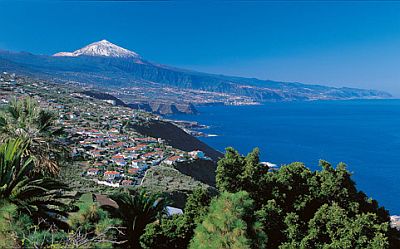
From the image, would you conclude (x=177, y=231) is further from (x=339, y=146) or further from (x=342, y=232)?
(x=339, y=146)

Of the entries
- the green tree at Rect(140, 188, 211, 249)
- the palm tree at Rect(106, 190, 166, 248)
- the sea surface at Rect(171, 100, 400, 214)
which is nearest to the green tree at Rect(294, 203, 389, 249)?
the green tree at Rect(140, 188, 211, 249)

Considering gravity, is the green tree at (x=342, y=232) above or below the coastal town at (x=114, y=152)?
above

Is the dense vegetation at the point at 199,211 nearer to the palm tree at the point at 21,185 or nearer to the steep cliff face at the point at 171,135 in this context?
the palm tree at the point at 21,185

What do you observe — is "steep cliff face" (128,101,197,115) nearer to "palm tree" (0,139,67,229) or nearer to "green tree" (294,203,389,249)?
"green tree" (294,203,389,249)

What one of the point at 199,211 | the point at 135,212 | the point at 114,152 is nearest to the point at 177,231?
the point at 199,211

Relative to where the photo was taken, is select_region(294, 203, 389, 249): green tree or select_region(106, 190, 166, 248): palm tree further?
select_region(106, 190, 166, 248): palm tree

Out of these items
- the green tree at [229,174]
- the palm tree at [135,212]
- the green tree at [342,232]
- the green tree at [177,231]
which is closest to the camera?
the green tree at [342,232]

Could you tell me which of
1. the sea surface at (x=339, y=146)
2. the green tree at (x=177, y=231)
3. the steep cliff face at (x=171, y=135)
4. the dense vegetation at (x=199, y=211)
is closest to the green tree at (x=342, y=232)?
the dense vegetation at (x=199, y=211)

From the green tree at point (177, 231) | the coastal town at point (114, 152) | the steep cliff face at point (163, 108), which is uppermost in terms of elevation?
the green tree at point (177, 231)
